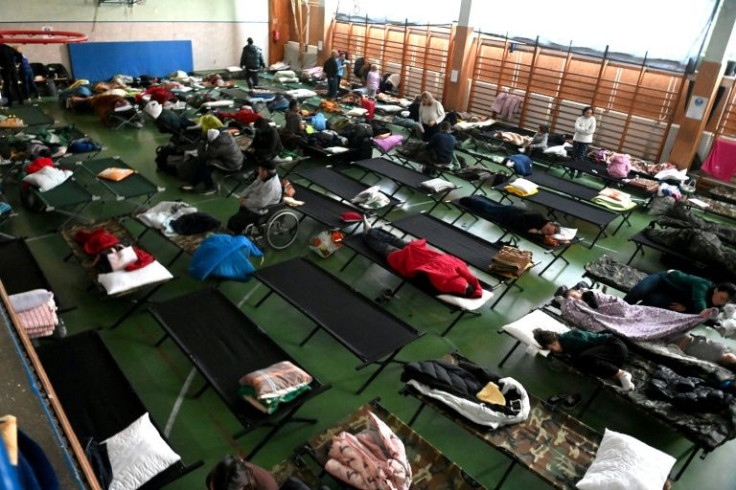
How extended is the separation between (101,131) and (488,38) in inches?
383

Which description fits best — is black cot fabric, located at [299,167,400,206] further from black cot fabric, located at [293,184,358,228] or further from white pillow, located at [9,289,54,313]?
white pillow, located at [9,289,54,313]

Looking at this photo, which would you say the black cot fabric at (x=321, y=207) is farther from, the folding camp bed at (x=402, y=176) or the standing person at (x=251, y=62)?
the standing person at (x=251, y=62)

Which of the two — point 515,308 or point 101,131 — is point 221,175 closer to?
point 101,131

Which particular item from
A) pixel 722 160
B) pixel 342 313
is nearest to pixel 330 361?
pixel 342 313

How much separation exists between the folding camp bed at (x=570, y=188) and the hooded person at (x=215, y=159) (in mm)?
5086

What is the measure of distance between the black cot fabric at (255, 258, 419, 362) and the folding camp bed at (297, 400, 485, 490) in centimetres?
57

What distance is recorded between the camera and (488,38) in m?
13.3

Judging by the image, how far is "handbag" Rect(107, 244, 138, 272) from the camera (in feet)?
16.5

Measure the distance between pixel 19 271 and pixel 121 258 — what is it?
0.91m

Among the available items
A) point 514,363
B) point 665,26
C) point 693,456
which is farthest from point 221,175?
point 665,26

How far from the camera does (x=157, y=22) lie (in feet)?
52.6

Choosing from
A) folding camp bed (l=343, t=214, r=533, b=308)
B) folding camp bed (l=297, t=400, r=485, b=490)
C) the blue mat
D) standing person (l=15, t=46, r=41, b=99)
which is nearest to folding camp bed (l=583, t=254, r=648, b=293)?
folding camp bed (l=343, t=214, r=533, b=308)

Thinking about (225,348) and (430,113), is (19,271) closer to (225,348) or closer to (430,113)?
(225,348)

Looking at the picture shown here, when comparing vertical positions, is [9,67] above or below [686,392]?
above
